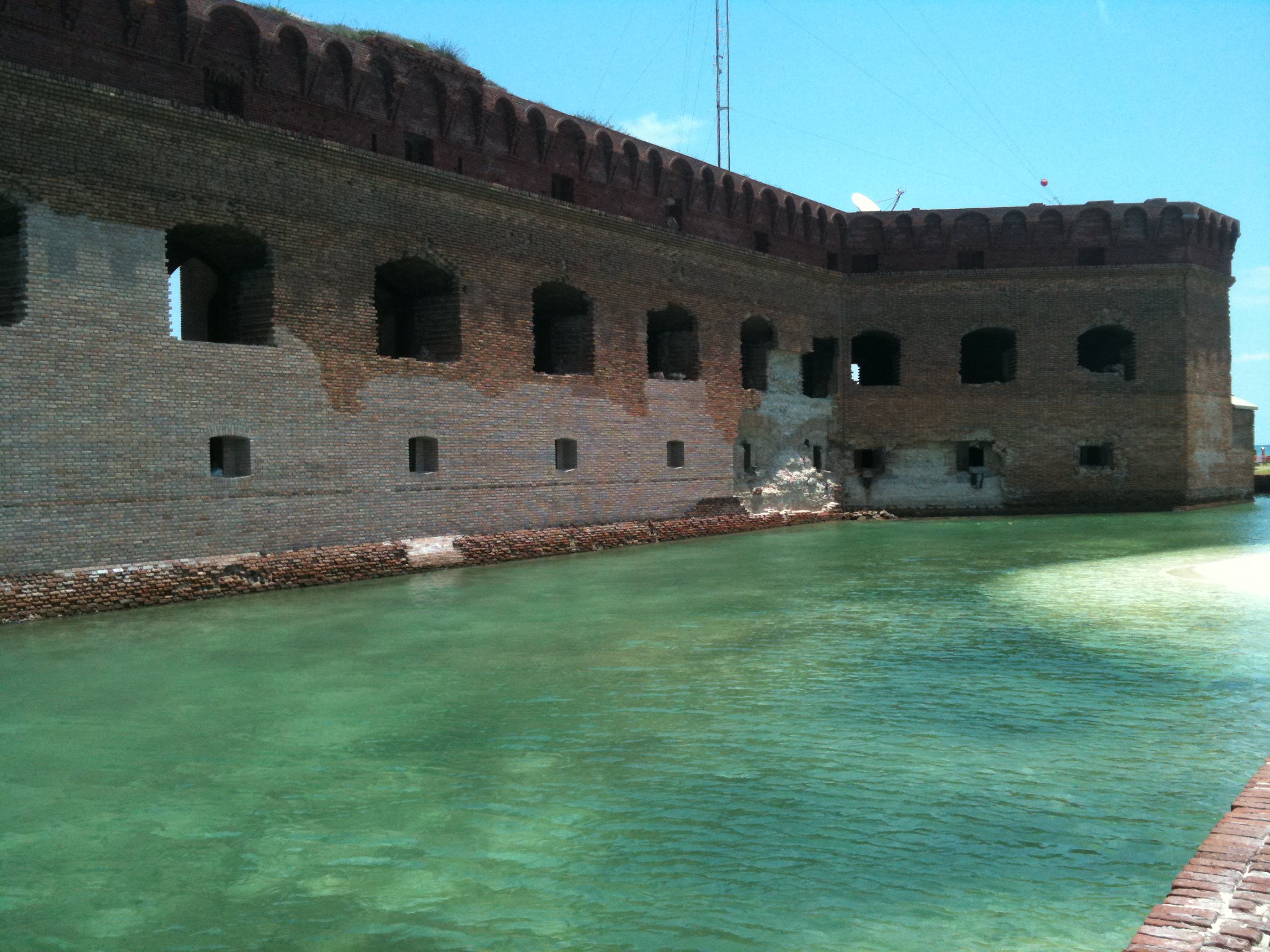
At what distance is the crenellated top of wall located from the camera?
1179 cm

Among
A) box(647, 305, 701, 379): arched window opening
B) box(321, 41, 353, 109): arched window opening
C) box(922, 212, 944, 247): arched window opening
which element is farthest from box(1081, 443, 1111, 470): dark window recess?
box(321, 41, 353, 109): arched window opening

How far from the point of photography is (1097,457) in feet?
80.3

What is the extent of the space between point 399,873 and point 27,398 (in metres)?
8.02

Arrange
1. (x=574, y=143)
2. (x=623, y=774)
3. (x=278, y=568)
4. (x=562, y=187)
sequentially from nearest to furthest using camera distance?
(x=623, y=774) < (x=278, y=568) < (x=562, y=187) < (x=574, y=143)

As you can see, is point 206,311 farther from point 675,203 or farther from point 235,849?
point 235,849

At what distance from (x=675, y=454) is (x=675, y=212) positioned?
435 centimetres

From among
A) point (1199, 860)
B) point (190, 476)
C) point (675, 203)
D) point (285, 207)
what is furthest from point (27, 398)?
point (675, 203)

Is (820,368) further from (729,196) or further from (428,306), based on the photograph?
(428,306)

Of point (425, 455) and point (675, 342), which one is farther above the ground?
point (675, 342)

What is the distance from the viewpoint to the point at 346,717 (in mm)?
6727

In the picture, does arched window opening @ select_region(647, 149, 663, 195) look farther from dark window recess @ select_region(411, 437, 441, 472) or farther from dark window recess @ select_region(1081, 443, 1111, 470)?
dark window recess @ select_region(1081, 443, 1111, 470)

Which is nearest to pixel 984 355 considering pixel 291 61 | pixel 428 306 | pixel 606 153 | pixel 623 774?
pixel 606 153

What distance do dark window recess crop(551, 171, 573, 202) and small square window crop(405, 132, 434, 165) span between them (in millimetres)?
2408

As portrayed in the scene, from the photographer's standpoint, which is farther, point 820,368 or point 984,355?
point 984,355
